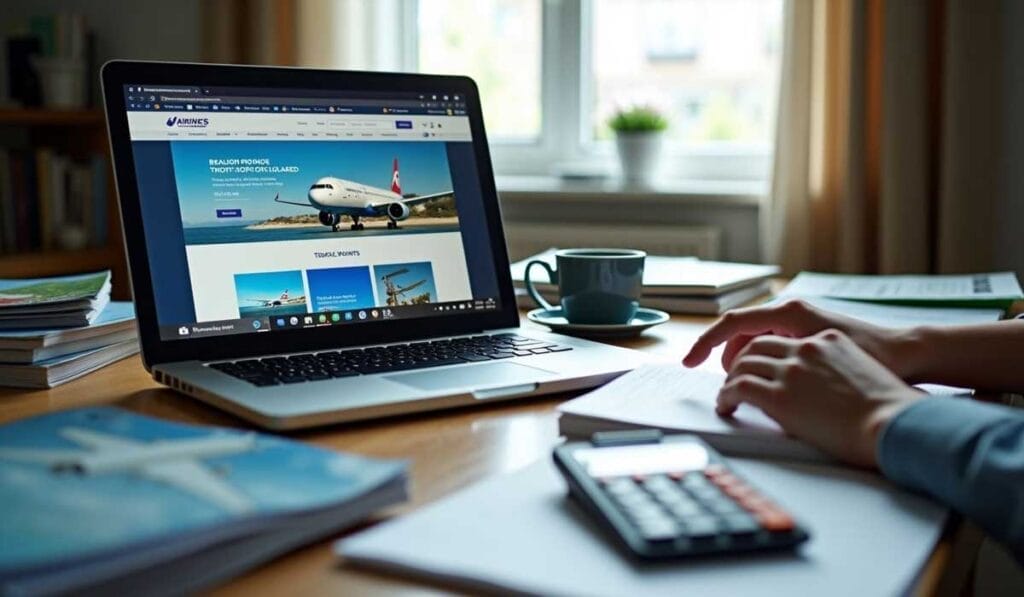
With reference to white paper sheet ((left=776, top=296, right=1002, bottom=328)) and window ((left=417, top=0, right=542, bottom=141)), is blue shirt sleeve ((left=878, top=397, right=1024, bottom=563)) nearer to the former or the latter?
white paper sheet ((left=776, top=296, right=1002, bottom=328))

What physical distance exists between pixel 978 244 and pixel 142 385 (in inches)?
65.1

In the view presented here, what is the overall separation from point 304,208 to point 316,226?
21 millimetres

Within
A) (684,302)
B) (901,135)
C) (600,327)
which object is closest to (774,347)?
(600,327)

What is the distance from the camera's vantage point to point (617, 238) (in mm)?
2473

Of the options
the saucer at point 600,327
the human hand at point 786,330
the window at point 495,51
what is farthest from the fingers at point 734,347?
the window at point 495,51

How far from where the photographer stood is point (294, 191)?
3.37ft

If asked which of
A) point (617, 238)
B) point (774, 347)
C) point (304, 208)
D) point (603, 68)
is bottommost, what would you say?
point (617, 238)

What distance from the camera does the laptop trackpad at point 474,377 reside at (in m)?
A: 0.88

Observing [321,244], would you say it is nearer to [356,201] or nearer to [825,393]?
[356,201]

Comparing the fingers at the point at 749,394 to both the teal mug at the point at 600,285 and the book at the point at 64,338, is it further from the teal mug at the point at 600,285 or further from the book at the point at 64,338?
the book at the point at 64,338

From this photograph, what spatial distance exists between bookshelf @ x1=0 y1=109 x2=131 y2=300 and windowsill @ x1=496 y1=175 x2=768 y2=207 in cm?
103

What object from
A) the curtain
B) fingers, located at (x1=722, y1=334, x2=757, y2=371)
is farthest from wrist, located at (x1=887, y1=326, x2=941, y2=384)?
the curtain

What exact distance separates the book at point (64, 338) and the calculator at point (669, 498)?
0.52m

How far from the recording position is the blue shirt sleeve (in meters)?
0.60
